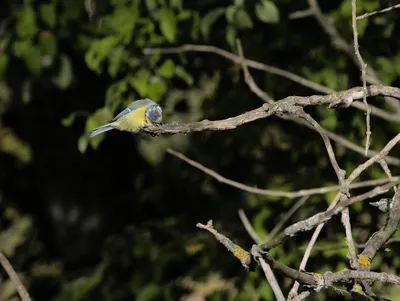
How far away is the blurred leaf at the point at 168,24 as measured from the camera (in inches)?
108

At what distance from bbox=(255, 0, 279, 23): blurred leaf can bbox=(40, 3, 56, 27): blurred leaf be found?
35.1 inches

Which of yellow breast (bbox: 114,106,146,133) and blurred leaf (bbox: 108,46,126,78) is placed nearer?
yellow breast (bbox: 114,106,146,133)

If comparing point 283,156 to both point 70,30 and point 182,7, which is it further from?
point 70,30

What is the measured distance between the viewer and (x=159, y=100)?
2791 mm

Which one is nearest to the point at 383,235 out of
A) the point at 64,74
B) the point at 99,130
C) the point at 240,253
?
the point at 240,253

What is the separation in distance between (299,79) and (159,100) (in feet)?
1.90

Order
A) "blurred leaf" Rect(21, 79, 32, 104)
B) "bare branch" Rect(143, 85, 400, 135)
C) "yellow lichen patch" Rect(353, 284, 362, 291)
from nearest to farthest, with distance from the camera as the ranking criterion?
"yellow lichen patch" Rect(353, 284, 362, 291) → "bare branch" Rect(143, 85, 400, 135) → "blurred leaf" Rect(21, 79, 32, 104)

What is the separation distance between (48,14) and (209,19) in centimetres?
73

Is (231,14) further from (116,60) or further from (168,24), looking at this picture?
(116,60)

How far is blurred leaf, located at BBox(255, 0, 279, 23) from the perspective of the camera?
8.91ft

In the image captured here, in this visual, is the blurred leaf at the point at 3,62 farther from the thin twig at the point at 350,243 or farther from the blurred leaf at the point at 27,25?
the thin twig at the point at 350,243

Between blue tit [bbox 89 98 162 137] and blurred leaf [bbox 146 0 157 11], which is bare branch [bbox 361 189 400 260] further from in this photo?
blurred leaf [bbox 146 0 157 11]

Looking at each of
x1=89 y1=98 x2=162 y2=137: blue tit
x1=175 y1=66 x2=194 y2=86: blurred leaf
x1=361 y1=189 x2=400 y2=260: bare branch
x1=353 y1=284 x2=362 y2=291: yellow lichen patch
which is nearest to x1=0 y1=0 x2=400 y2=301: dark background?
x1=175 y1=66 x2=194 y2=86: blurred leaf

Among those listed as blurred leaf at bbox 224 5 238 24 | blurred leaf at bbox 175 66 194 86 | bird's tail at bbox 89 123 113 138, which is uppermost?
blurred leaf at bbox 224 5 238 24
